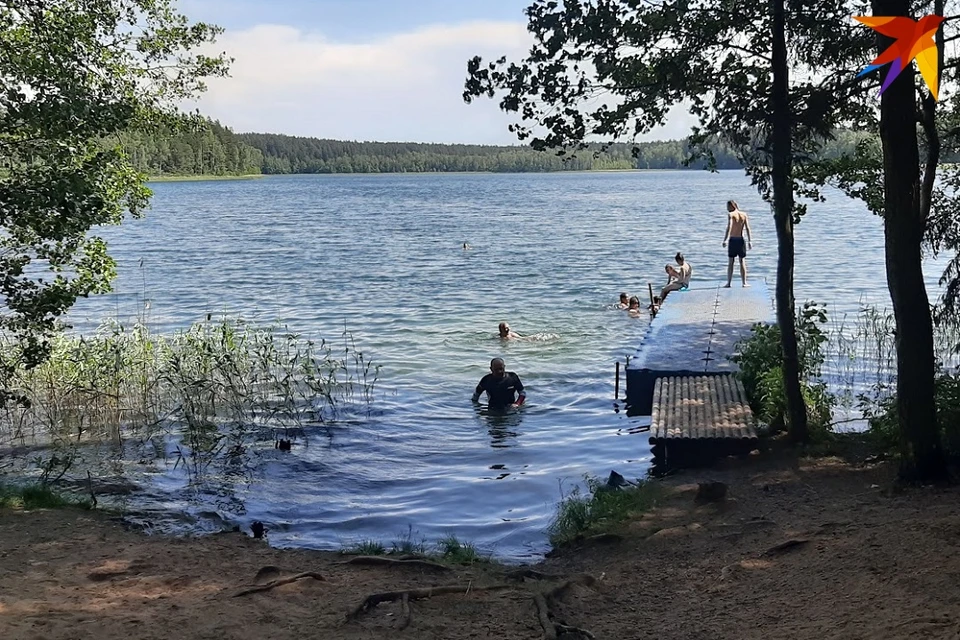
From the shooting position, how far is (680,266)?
78.3ft

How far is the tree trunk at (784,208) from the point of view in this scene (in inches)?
346

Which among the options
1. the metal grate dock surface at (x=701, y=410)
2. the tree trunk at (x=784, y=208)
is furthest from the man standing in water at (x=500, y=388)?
the tree trunk at (x=784, y=208)

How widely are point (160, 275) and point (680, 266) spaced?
20.2 meters

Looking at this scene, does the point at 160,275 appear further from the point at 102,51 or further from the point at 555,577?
the point at 555,577

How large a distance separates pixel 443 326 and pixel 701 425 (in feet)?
42.9

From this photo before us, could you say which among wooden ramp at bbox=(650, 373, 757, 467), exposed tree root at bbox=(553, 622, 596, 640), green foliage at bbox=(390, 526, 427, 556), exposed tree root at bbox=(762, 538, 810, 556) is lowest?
green foliage at bbox=(390, 526, 427, 556)

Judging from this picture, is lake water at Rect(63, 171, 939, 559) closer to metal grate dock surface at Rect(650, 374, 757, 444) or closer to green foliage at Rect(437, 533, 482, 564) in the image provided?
green foliage at Rect(437, 533, 482, 564)

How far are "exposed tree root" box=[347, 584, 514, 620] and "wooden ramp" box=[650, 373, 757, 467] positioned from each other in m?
3.92

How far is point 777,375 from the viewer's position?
10945 millimetres

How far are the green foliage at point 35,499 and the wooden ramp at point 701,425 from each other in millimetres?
6329

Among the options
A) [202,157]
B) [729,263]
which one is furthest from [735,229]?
[202,157]

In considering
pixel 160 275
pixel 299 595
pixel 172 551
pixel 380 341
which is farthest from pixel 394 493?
pixel 160 275

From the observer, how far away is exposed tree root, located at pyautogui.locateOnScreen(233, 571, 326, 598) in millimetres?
6281

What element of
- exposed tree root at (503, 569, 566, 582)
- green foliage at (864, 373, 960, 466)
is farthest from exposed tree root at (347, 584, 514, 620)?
green foliage at (864, 373, 960, 466)
